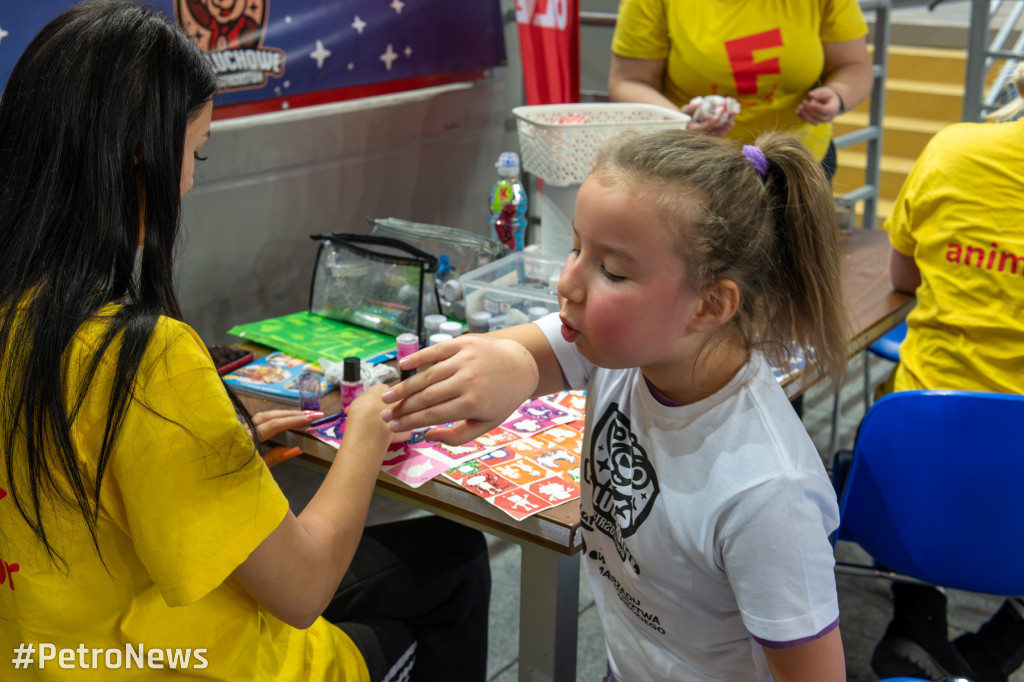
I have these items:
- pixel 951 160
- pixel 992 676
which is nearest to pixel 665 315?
pixel 951 160

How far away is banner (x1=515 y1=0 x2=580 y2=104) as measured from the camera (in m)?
2.85

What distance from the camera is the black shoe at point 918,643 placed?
1.91 meters

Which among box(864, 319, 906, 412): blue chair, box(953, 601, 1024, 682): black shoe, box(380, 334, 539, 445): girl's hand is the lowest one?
box(953, 601, 1024, 682): black shoe

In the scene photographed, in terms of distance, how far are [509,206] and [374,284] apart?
42 centimetres

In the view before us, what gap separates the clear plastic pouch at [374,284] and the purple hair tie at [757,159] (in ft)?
3.45

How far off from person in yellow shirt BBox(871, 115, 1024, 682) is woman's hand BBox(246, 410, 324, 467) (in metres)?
1.21

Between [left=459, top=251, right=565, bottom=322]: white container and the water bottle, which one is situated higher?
the water bottle

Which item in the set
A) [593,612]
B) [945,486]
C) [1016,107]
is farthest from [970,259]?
[593,612]

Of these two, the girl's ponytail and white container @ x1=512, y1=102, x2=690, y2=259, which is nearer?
the girl's ponytail

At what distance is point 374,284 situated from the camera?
2.06m

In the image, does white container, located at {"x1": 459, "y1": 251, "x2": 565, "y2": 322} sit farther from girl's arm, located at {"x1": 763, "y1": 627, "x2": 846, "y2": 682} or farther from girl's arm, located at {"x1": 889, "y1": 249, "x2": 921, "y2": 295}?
girl's arm, located at {"x1": 763, "y1": 627, "x2": 846, "y2": 682}

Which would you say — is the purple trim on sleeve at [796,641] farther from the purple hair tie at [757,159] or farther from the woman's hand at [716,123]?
the woman's hand at [716,123]

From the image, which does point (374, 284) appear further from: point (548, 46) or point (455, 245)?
point (548, 46)

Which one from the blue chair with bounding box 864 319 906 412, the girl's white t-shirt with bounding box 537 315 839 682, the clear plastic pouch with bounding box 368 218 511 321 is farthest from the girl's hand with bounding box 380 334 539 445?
the blue chair with bounding box 864 319 906 412
